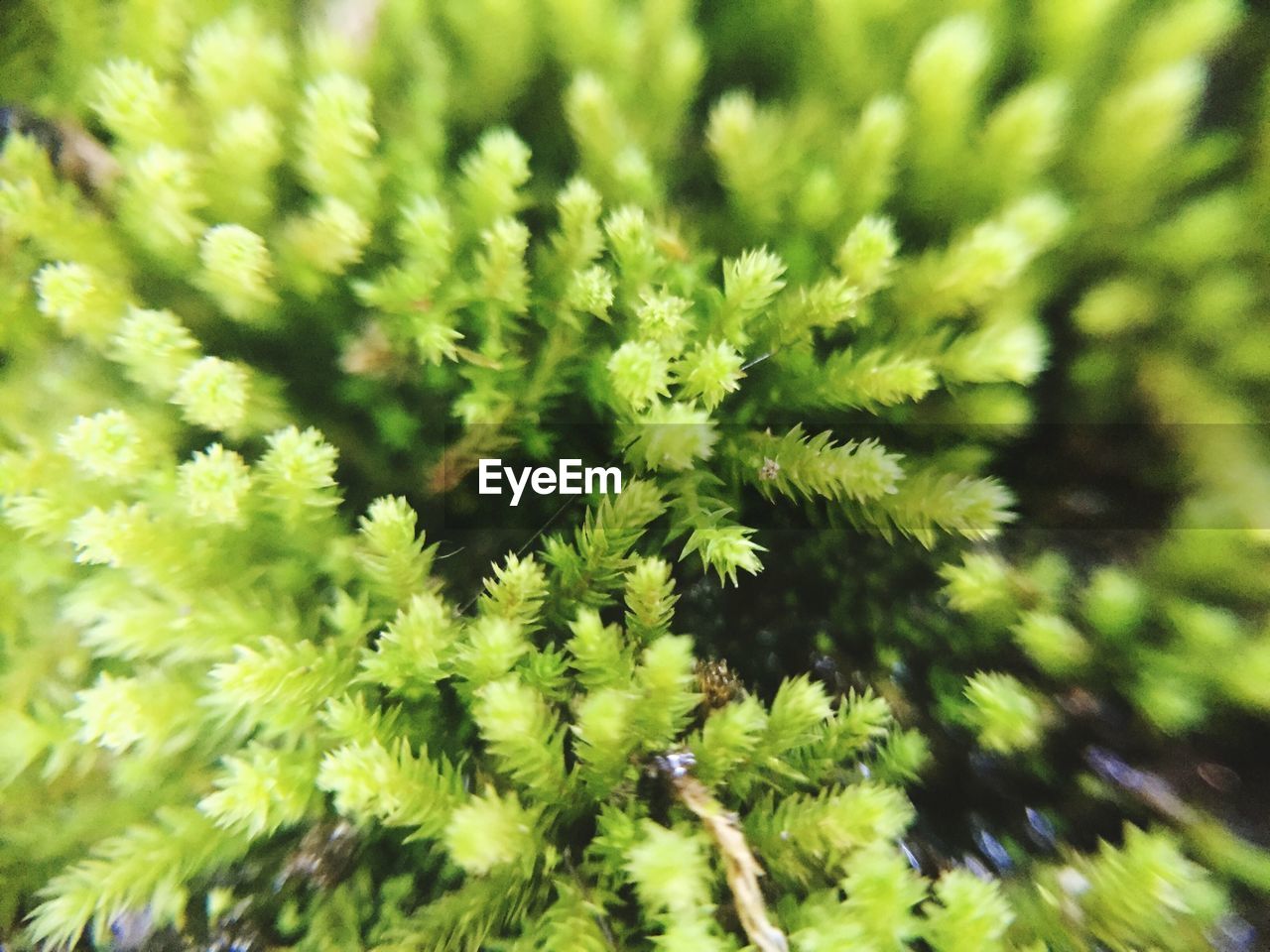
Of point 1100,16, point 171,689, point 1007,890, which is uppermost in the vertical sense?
point 1100,16

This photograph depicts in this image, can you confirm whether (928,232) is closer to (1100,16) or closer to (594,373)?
(1100,16)

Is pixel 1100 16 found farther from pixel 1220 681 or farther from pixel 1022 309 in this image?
pixel 1220 681

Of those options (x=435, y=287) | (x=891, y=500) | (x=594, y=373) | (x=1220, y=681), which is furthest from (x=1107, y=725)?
(x=435, y=287)

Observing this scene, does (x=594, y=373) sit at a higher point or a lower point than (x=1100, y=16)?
lower

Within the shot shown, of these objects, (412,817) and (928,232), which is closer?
(412,817)

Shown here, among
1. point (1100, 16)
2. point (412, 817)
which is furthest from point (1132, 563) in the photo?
point (412, 817)

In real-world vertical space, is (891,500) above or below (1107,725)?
above
